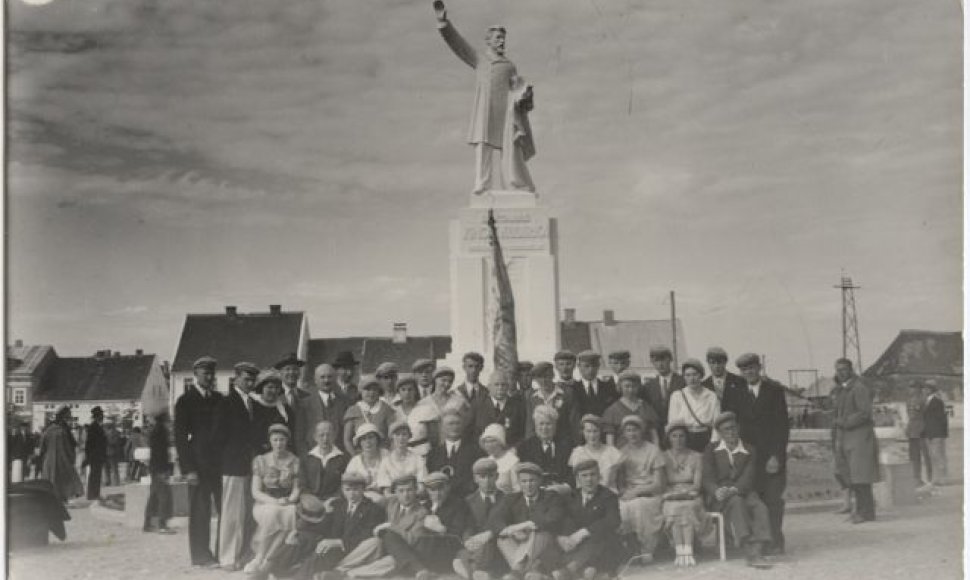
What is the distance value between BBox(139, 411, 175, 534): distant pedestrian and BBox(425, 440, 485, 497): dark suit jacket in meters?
2.10

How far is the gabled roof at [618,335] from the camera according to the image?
959 cm

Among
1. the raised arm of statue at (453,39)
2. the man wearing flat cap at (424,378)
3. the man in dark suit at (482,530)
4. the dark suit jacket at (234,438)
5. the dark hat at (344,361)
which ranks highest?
the raised arm of statue at (453,39)

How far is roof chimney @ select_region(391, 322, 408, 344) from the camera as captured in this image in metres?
9.55

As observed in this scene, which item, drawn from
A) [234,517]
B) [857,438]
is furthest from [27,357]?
[857,438]

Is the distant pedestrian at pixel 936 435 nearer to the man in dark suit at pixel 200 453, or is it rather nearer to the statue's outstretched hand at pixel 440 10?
the statue's outstretched hand at pixel 440 10

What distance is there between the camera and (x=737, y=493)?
634 centimetres

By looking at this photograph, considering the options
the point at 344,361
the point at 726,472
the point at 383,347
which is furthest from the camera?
the point at 383,347

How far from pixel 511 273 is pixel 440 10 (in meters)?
2.11

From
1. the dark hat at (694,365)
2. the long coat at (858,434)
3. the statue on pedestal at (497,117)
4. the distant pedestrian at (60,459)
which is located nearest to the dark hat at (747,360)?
the dark hat at (694,365)

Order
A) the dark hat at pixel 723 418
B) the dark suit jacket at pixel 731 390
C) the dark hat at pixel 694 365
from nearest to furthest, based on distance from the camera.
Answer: the dark hat at pixel 723 418 < the dark hat at pixel 694 365 < the dark suit jacket at pixel 731 390

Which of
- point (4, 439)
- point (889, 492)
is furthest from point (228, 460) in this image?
point (889, 492)

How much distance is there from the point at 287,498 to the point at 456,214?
2815 mm

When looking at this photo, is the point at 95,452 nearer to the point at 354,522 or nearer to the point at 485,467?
the point at 354,522

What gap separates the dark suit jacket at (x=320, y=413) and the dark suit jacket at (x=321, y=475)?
0.73 feet
